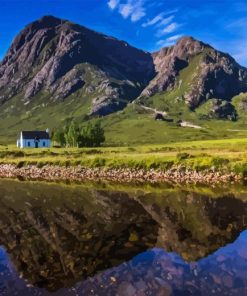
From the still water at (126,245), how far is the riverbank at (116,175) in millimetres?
15543

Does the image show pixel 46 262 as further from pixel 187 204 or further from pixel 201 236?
pixel 187 204

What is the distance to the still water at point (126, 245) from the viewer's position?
26469 millimetres

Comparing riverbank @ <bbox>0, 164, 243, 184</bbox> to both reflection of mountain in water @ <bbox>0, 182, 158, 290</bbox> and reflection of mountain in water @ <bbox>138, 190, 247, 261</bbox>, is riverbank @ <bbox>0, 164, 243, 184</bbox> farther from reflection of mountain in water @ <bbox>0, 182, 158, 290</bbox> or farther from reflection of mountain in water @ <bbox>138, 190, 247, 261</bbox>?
reflection of mountain in water @ <bbox>0, 182, 158, 290</bbox>

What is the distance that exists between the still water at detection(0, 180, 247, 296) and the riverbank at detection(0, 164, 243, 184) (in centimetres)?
1554

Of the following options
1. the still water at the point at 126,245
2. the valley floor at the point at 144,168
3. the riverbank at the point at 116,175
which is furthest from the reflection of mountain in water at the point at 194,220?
the valley floor at the point at 144,168

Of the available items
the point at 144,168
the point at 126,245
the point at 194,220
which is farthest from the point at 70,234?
the point at 144,168

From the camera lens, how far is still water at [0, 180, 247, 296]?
26.5m

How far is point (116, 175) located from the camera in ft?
294

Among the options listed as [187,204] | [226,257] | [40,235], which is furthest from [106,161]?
[226,257]

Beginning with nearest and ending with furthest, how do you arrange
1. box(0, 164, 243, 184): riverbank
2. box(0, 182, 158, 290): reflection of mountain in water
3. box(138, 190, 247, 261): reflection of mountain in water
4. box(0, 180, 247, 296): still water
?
box(0, 180, 247, 296): still water
box(0, 182, 158, 290): reflection of mountain in water
box(138, 190, 247, 261): reflection of mountain in water
box(0, 164, 243, 184): riverbank

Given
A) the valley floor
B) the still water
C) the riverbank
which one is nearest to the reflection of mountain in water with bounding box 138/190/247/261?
the still water

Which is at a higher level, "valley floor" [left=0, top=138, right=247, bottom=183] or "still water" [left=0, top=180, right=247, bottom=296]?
"valley floor" [left=0, top=138, right=247, bottom=183]

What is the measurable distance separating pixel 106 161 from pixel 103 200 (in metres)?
37.2

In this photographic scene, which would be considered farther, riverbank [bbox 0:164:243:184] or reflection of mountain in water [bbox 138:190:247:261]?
riverbank [bbox 0:164:243:184]
